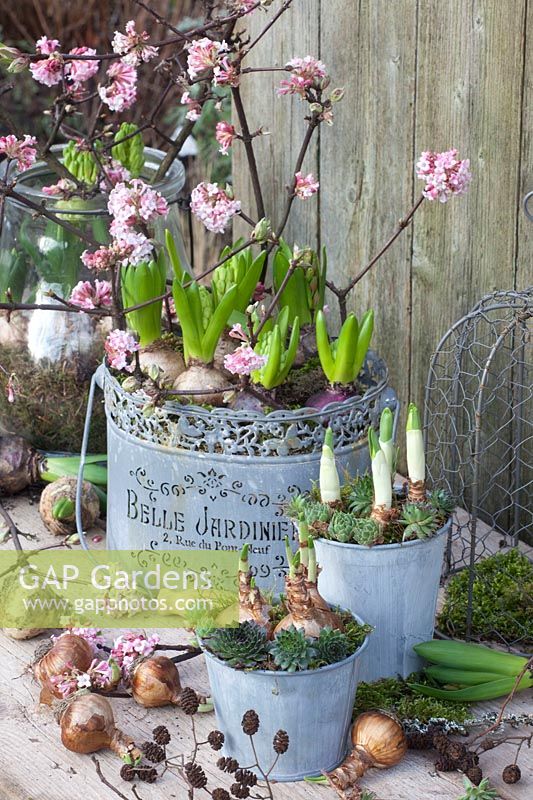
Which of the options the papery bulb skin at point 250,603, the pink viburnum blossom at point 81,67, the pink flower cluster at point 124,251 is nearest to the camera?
the papery bulb skin at point 250,603

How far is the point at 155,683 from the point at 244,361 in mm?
452

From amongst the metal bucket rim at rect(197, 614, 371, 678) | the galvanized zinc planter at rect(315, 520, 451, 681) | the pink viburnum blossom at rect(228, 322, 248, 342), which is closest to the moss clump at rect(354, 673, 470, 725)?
the galvanized zinc planter at rect(315, 520, 451, 681)

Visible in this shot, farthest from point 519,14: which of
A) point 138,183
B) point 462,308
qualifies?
point 138,183

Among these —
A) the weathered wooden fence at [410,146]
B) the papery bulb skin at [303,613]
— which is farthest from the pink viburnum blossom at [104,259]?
the weathered wooden fence at [410,146]

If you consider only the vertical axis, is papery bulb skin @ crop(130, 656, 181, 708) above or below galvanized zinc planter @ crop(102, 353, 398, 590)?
below

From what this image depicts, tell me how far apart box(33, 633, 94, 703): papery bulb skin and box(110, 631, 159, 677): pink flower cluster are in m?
0.04

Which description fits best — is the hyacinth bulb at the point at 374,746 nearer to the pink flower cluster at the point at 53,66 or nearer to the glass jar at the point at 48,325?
the glass jar at the point at 48,325

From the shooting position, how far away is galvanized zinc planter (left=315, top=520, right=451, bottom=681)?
1.45 meters

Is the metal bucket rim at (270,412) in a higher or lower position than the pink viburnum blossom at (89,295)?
lower

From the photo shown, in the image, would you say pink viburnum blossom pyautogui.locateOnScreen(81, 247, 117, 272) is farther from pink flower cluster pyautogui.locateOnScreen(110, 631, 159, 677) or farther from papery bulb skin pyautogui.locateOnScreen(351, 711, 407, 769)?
papery bulb skin pyautogui.locateOnScreen(351, 711, 407, 769)

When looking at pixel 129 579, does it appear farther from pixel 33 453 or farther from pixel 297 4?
pixel 297 4

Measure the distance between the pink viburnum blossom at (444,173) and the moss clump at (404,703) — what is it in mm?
698

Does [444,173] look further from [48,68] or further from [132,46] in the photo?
[48,68]

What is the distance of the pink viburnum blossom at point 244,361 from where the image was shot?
5.08 ft
